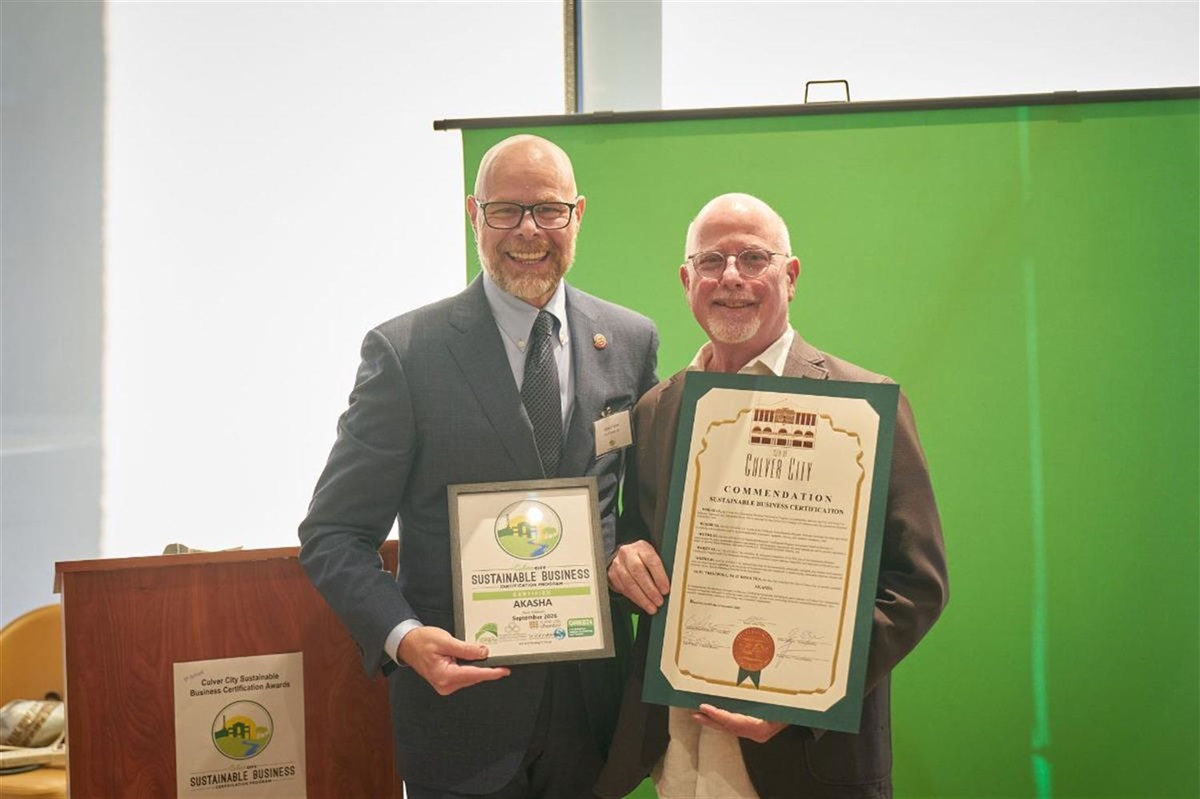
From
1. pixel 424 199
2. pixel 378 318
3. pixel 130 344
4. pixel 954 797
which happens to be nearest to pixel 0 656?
pixel 130 344

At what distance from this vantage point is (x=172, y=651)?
2.39 meters

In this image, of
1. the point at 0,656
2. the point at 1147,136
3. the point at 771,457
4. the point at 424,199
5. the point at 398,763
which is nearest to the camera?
the point at 771,457

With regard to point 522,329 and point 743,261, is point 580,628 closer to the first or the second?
point 522,329

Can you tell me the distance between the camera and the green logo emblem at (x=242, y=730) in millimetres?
2398

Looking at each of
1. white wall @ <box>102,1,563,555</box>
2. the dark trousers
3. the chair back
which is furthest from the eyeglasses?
the chair back

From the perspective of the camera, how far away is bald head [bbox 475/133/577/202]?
230cm

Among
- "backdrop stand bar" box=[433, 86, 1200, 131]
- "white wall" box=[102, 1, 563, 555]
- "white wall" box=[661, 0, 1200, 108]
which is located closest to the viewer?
"backdrop stand bar" box=[433, 86, 1200, 131]

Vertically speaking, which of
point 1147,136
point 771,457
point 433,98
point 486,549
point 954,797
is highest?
point 433,98

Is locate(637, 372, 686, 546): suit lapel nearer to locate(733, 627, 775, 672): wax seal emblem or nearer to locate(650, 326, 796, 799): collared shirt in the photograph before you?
locate(650, 326, 796, 799): collared shirt

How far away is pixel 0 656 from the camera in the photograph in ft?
11.2

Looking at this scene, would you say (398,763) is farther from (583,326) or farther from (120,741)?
(583,326)

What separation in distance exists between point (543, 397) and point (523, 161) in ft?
1.73

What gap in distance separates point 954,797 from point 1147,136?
208 centimetres

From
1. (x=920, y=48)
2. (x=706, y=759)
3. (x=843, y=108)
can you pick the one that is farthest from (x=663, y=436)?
(x=920, y=48)
